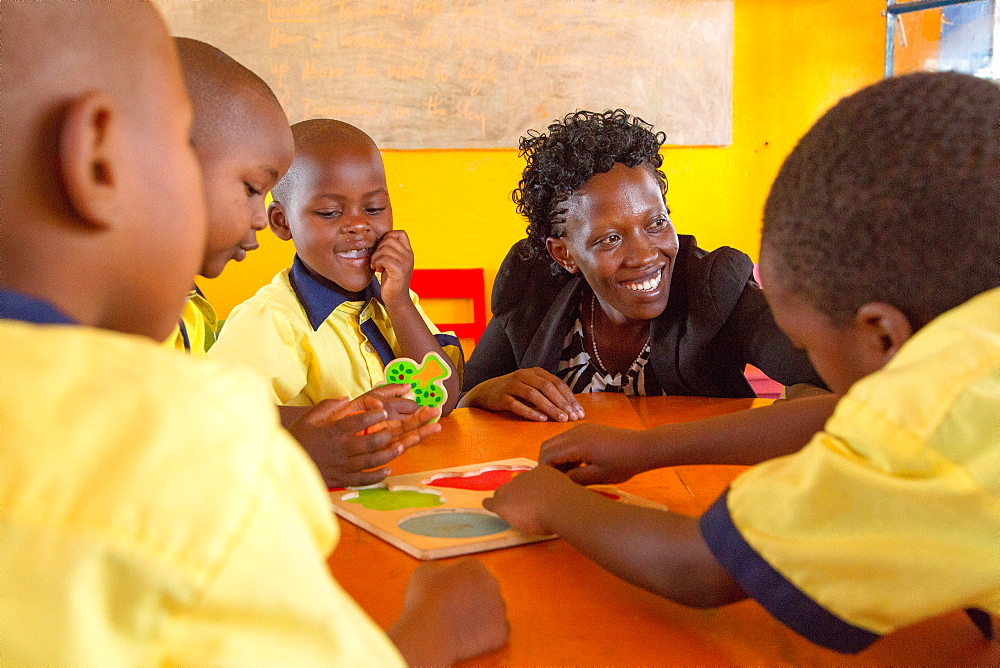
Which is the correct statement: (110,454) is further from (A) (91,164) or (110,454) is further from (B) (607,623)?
(B) (607,623)

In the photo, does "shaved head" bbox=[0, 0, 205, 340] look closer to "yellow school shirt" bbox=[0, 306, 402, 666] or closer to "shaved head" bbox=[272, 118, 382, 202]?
"yellow school shirt" bbox=[0, 306, 402, 666]

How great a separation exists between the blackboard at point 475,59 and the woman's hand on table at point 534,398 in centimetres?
234

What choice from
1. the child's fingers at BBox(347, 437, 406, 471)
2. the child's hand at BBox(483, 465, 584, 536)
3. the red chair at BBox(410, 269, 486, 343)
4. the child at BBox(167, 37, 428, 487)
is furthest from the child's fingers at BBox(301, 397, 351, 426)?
the red chair at BBox(410, 269, 486, 343)

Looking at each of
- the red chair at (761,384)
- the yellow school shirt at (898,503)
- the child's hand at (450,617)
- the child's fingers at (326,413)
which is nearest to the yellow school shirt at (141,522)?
the child's hand at (450,617)

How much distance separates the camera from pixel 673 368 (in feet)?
6.25

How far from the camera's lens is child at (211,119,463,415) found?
5.53 ft

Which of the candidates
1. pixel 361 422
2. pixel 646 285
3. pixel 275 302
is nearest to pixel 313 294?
pixel 275 302

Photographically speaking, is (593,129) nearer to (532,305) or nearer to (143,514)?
(532,305)

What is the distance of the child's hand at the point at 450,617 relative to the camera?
61 cm

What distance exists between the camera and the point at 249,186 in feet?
3.88

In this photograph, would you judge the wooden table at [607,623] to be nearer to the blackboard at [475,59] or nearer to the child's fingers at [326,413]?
the child's fingers at [326,413]

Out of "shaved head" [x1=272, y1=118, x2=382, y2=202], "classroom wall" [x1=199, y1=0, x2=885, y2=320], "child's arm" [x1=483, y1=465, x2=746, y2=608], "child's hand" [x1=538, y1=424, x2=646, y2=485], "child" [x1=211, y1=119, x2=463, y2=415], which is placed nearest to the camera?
"child's arm" [x1=483, y1=465, x2=746, y2=608]

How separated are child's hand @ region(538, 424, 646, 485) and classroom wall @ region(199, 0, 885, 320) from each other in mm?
2775

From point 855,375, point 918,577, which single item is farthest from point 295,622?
point 855,375
